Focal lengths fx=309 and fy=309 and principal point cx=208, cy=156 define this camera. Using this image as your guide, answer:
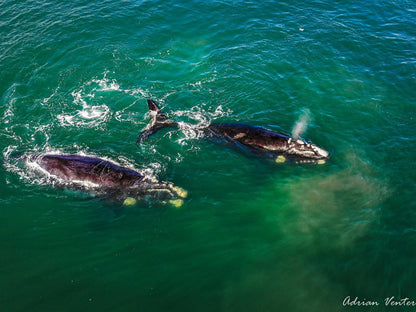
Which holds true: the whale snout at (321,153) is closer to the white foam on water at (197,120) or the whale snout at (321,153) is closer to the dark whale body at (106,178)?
the white foam on water at (197,120)

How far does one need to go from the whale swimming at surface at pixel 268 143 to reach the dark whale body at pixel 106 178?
4.40 meters

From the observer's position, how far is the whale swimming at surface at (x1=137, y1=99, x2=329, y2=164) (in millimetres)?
24297

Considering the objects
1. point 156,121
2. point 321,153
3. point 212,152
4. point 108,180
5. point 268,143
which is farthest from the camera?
point 156,121

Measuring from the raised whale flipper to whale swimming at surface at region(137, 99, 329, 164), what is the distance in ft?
1.19

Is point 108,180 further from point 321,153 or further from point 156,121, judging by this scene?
point 321,153

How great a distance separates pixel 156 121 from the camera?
2708 cm

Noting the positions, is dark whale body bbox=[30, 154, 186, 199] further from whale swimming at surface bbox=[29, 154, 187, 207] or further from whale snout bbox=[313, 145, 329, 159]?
whale snout bbox=[313, 145, 329, 159]

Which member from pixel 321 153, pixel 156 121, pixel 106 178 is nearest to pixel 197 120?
pixel 156 121

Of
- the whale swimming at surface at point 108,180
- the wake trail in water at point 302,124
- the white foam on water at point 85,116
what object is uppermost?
the white foam on water at point 85,116

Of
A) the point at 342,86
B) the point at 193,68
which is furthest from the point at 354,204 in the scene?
the point at 193,68

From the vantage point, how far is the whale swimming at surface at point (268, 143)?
2430 centimetres

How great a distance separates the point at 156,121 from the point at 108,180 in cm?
764

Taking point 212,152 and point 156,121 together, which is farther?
point 156,121

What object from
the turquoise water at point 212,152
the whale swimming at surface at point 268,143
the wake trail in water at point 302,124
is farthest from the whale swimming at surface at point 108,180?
the wake trail in water at point 302,124
